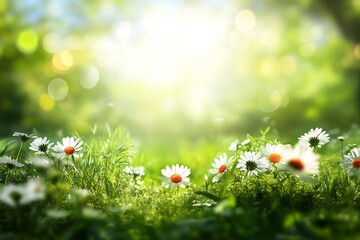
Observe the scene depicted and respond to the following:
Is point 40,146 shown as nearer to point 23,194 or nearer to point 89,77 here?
point 23,194

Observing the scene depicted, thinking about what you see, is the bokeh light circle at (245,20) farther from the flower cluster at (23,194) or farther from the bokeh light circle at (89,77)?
the flower cluster at (23,194)

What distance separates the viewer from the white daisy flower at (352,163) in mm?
2080

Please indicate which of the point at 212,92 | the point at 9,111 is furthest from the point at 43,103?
the point at 212,92

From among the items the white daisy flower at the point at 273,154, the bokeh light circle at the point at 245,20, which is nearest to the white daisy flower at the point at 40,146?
the white daisy flower at the point at 273,154

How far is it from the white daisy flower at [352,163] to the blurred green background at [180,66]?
13.6 ft

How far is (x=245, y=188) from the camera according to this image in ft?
7.31

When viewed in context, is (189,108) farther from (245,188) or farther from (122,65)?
(245,188)

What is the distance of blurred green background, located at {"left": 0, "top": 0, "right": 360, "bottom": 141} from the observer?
28.9 ft

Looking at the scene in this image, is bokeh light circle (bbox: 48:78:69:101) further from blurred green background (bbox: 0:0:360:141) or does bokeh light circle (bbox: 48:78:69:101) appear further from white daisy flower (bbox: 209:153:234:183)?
white daisy flower (bbox: 209:153:234:183)

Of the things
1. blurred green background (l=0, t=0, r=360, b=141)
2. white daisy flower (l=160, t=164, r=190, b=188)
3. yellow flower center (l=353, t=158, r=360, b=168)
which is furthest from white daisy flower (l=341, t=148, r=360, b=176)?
blurred green background (l=0, t=0, r=360, b=141)

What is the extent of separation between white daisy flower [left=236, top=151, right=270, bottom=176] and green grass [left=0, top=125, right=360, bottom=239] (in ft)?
0.23

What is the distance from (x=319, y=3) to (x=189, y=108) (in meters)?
5.17

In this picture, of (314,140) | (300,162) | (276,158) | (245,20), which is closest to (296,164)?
(300,162)

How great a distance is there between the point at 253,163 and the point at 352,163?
15.9 inches
